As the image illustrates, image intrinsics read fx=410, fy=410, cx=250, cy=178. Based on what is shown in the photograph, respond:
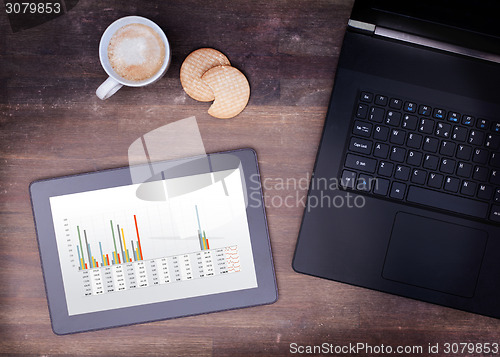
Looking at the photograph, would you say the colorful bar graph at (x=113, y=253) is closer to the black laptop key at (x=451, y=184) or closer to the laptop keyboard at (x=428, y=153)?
the laptop keyboard at (x=428, y=153)

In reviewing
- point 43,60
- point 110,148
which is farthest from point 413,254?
point 43,60

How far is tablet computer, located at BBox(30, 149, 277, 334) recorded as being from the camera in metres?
0.70

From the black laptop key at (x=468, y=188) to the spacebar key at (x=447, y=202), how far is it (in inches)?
0.4

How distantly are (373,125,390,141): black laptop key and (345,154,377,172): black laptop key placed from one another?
0.12 ft

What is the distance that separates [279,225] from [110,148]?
321 mm

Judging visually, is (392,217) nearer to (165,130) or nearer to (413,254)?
(413,254)

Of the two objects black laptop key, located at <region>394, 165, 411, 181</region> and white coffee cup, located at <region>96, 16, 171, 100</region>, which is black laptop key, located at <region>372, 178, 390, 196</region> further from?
white coffee cup, located at <region>96, 16, 171, 100</region>

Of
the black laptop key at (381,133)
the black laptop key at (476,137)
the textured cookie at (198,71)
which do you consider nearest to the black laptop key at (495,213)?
the black laptop key at (476,137)

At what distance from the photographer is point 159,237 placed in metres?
0.70

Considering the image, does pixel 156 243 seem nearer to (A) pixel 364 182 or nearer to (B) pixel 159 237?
(B) pixel 159 237

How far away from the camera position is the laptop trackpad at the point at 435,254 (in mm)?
673

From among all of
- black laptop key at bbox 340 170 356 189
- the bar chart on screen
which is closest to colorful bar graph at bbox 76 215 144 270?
the bar chart on screen

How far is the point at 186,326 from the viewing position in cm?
72

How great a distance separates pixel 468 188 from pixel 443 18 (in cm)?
27
